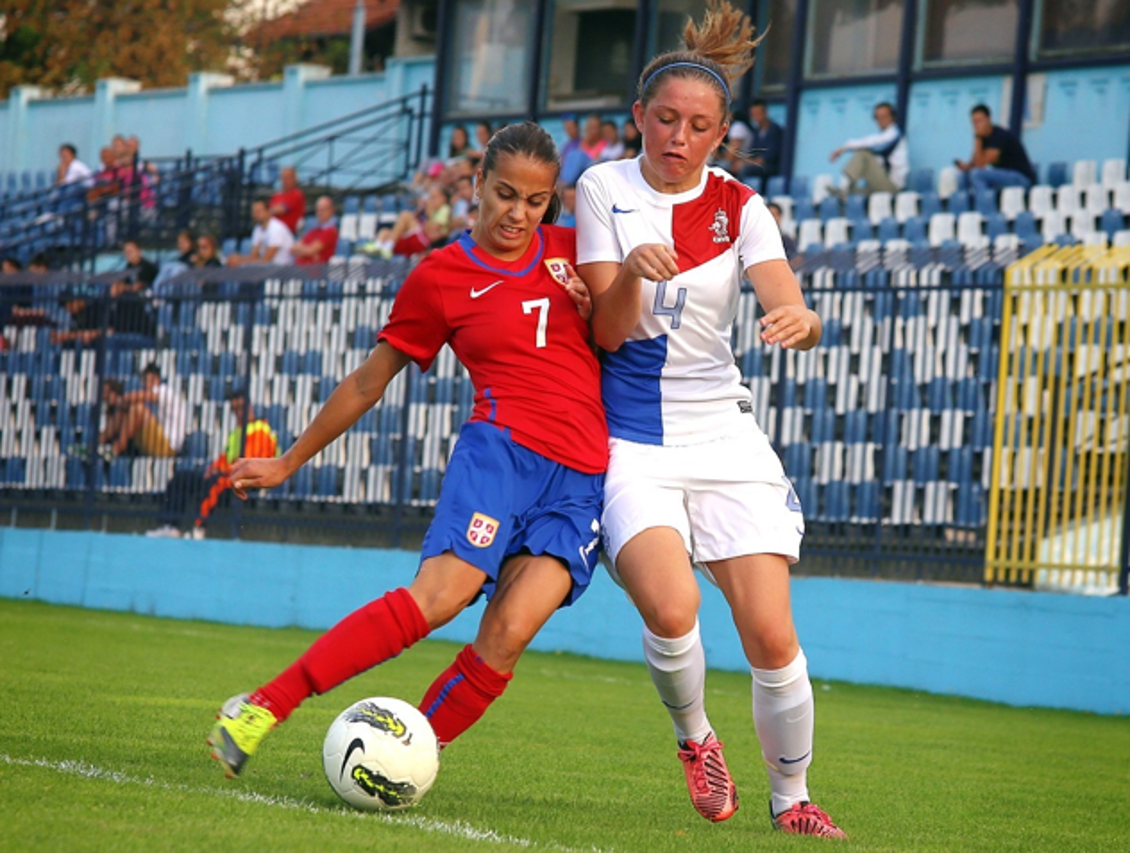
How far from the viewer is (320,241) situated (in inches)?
778

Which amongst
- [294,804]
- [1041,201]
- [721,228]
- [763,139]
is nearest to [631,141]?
[763,139]

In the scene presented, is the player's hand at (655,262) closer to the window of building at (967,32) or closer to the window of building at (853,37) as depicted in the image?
the window of building at (967,32)

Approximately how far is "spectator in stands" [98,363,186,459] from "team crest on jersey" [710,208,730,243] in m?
10.3

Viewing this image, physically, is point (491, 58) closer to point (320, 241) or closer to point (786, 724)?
point (320, 241)

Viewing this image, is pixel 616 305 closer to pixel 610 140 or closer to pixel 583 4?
pixel 610 140

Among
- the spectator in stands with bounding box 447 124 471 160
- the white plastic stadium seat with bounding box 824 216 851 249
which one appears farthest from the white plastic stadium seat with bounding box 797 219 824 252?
the spectator in stands with bounding box 447 124 471 160

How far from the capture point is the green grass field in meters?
4.58

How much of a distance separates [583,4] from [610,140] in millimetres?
4961

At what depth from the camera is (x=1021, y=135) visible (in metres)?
18.5

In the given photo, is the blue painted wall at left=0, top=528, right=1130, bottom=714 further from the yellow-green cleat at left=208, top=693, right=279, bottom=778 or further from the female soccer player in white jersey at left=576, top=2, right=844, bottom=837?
the yellow-green cleat at left=208, top=693, right=279, bottom=778

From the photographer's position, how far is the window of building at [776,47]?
20.7 meters

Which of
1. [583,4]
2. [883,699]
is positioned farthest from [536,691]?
[583,4]

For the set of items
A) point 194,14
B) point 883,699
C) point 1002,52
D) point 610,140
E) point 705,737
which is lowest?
point 883,699

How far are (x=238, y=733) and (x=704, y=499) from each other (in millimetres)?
1600
